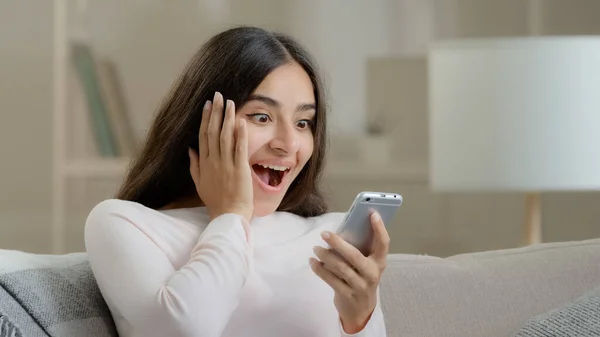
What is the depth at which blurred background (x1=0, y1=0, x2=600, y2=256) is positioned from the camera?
3.80 metres

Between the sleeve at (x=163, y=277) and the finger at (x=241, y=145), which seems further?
the finger at (x=241, y=145)

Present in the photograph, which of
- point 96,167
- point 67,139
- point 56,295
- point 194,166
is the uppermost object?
point 194,166

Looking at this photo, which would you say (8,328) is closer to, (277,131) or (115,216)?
(115,216)

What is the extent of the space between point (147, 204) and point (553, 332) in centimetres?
71

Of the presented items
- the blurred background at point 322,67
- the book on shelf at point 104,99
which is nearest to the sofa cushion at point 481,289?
the blurred background at point 322,67

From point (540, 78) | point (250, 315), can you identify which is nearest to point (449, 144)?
point (540, 78)

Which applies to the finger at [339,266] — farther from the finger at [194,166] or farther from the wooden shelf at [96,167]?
the wooden shelf at [96,167]

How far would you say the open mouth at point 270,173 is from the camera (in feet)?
5.29

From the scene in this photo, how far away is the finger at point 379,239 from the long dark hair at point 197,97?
313 millimetres

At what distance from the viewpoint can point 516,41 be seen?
2500 mm

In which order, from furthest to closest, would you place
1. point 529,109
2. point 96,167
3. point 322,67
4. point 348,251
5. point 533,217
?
point 96,167 → point 322,67 → point 533,217 → point 529,109 → point 348,251

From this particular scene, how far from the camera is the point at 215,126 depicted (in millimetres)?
1538

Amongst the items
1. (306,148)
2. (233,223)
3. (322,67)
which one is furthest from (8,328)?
(322,67)

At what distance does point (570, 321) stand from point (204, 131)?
69 centimetres
